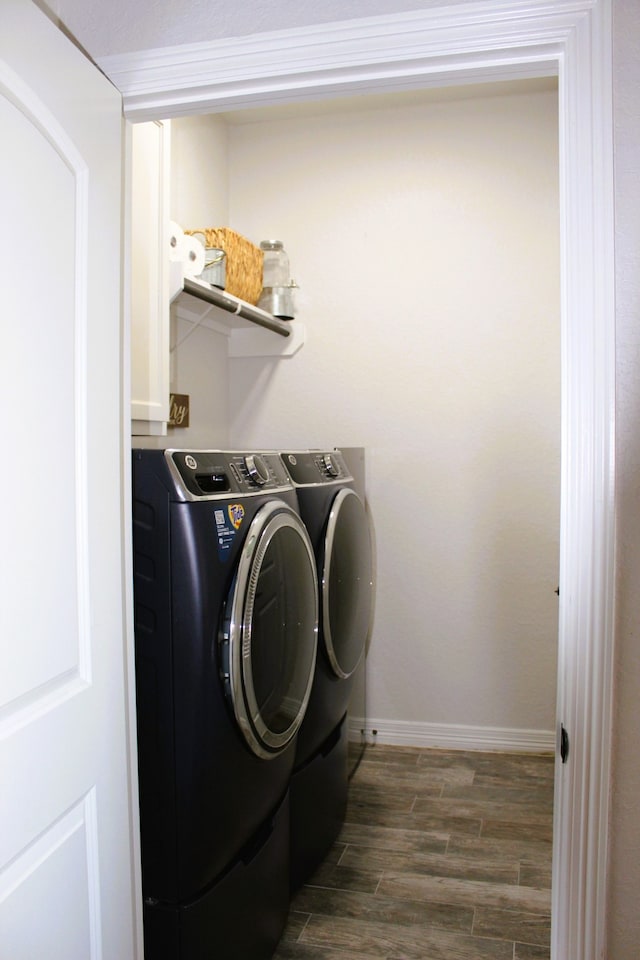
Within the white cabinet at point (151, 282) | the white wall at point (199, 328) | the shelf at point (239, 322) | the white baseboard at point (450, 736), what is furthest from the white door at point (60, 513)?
the white baseboard at point (450, 736)

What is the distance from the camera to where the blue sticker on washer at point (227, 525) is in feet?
5.29

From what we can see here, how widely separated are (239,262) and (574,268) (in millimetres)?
1875

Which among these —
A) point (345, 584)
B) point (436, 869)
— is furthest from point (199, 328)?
point (436, 869)

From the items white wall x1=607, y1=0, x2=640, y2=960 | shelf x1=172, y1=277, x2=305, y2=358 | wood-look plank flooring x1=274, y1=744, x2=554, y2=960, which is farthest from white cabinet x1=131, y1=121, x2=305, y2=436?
wood-look plank flooring x1=274, y1=744, x2=554, y2=960

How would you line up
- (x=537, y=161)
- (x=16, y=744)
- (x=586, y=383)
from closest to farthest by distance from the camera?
(x=16, y=744)
(x=586, y=383)
(x=537, y=161)

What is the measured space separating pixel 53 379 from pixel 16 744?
19.8 inches

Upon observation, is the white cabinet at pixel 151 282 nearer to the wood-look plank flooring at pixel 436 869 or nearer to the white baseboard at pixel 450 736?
the wood-look plank flooring at pixel 436 869

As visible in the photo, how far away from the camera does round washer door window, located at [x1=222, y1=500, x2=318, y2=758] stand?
64.4 inches

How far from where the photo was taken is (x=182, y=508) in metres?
1.55

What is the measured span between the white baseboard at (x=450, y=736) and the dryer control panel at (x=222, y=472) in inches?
63.6

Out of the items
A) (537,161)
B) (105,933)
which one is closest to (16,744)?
(105,933)

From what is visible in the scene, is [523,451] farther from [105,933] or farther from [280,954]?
[105,933]

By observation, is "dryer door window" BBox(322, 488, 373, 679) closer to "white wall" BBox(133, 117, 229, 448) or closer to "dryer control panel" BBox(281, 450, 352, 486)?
"dryer control panel" BBox(281, 450, 352, 486)

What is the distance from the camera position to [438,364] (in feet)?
10.8
